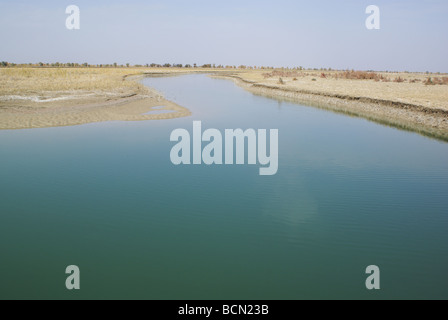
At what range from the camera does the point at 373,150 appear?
13875 mm

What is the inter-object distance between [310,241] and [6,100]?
2332 cm

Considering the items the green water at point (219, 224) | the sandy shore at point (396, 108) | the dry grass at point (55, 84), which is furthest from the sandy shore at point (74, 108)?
the sandy shore at point (396, 108)

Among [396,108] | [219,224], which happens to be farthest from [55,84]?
[219,224]

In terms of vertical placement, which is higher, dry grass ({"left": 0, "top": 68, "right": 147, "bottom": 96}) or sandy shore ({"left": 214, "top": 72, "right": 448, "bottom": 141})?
dry grass ({"left": 0, "top": 68, "right": 147, "bottom": 96})

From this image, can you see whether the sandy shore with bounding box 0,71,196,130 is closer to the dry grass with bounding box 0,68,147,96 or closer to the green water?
the dry grass with bounding box 0,68,147,96

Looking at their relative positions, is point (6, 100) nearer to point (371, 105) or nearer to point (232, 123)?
point (232, 123)

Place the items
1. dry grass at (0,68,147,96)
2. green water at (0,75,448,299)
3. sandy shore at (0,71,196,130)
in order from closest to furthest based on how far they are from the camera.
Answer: green water at (0,75,448,299) < sandy shore at (0,71,196,130) < dry grass at (0,68,147,96)

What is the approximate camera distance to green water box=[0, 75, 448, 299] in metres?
5.48

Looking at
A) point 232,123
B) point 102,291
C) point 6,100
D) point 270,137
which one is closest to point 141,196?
point 102,291

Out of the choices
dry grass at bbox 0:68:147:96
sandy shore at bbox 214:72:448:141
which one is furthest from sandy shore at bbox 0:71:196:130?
sandy shore at bbox 214:72:448:141

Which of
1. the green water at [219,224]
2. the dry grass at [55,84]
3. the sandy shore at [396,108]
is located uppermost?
the dry grass at [55,84]

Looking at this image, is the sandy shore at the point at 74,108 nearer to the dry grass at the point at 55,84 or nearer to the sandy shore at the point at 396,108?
Answer: the dry grass at the point at 55,84

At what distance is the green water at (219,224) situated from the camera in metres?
5.48

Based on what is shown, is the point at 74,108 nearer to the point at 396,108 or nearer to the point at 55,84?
the point at 55,84
